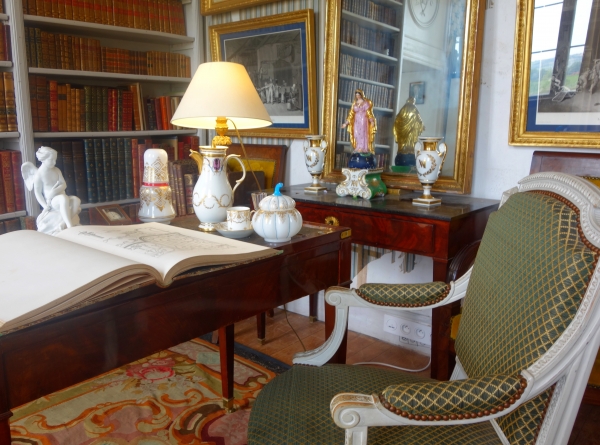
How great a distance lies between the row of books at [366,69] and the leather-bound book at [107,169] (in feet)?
4.94

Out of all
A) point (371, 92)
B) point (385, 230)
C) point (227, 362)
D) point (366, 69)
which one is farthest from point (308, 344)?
point (366, 69)

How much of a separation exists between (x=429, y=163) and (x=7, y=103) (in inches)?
86.9

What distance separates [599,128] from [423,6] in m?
0.99

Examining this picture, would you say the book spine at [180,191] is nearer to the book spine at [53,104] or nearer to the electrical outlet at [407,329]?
the book spine at [53,104]

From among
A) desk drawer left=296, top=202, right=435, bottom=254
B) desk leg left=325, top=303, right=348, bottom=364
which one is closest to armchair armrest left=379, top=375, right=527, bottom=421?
desk leg left=325, top=303, right=348, bottom=364

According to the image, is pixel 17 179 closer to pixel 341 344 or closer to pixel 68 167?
pixel 68 167

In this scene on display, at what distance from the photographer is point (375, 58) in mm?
2586

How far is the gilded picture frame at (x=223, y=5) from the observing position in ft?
10.0

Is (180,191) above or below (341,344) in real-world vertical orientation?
Result: above

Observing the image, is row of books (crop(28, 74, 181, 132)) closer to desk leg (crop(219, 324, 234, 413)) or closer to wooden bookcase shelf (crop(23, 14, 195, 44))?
wooden bookcase shelf (crop(23, 14, 195, 44))

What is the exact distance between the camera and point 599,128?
198cm

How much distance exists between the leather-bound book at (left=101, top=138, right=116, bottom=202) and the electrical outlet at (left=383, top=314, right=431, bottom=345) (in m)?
1.86

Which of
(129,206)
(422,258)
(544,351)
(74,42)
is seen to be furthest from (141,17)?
(544,351)

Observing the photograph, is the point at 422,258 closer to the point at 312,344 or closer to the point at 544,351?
the point at 312,344
